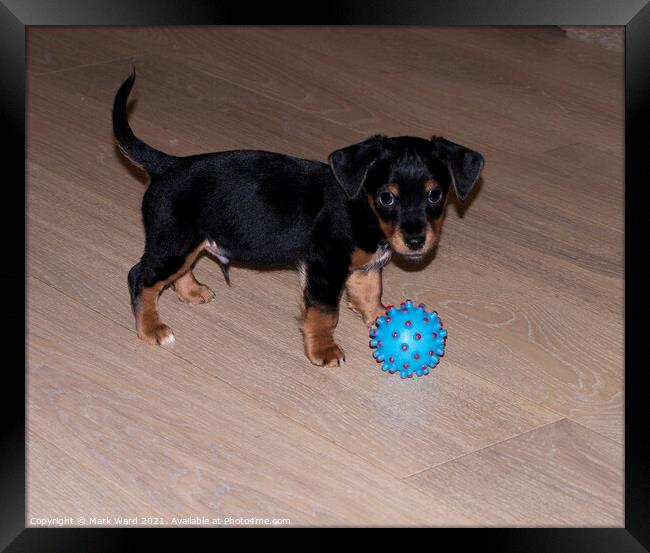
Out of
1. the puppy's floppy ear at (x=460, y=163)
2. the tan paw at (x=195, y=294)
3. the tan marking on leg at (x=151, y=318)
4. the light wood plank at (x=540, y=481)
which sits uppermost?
the puppy's floppy ear at (x=460, y=163)

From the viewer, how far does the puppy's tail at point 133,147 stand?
3383 millimetres

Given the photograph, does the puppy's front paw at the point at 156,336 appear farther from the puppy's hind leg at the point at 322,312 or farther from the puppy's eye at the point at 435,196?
the puppy's eye at the point at 435,196

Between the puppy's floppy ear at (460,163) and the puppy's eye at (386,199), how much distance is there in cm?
21

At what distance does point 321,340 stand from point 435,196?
0.62 m

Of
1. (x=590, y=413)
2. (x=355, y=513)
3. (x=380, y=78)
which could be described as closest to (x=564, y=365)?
(x=590, y=413)

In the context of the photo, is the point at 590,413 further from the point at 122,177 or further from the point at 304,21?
the point at 122,177

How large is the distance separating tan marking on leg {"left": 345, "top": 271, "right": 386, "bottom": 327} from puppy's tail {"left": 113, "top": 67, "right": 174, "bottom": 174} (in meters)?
0.75

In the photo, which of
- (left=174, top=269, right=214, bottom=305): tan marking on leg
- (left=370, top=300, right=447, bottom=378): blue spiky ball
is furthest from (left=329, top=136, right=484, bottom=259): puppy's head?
(left=174, top=269, right=214, bottom=305): tan marking on leg

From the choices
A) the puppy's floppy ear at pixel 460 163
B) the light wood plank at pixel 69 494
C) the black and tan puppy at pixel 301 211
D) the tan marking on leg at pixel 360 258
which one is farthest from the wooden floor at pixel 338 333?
the puppy's floppy ear at pixel 460 163

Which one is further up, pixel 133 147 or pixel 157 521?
pixel 133 147

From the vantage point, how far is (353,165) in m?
3.11

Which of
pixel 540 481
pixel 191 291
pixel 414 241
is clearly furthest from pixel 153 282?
pixel 540 481

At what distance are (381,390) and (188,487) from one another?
0.75m

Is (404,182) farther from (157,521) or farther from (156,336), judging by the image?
(157,521)
